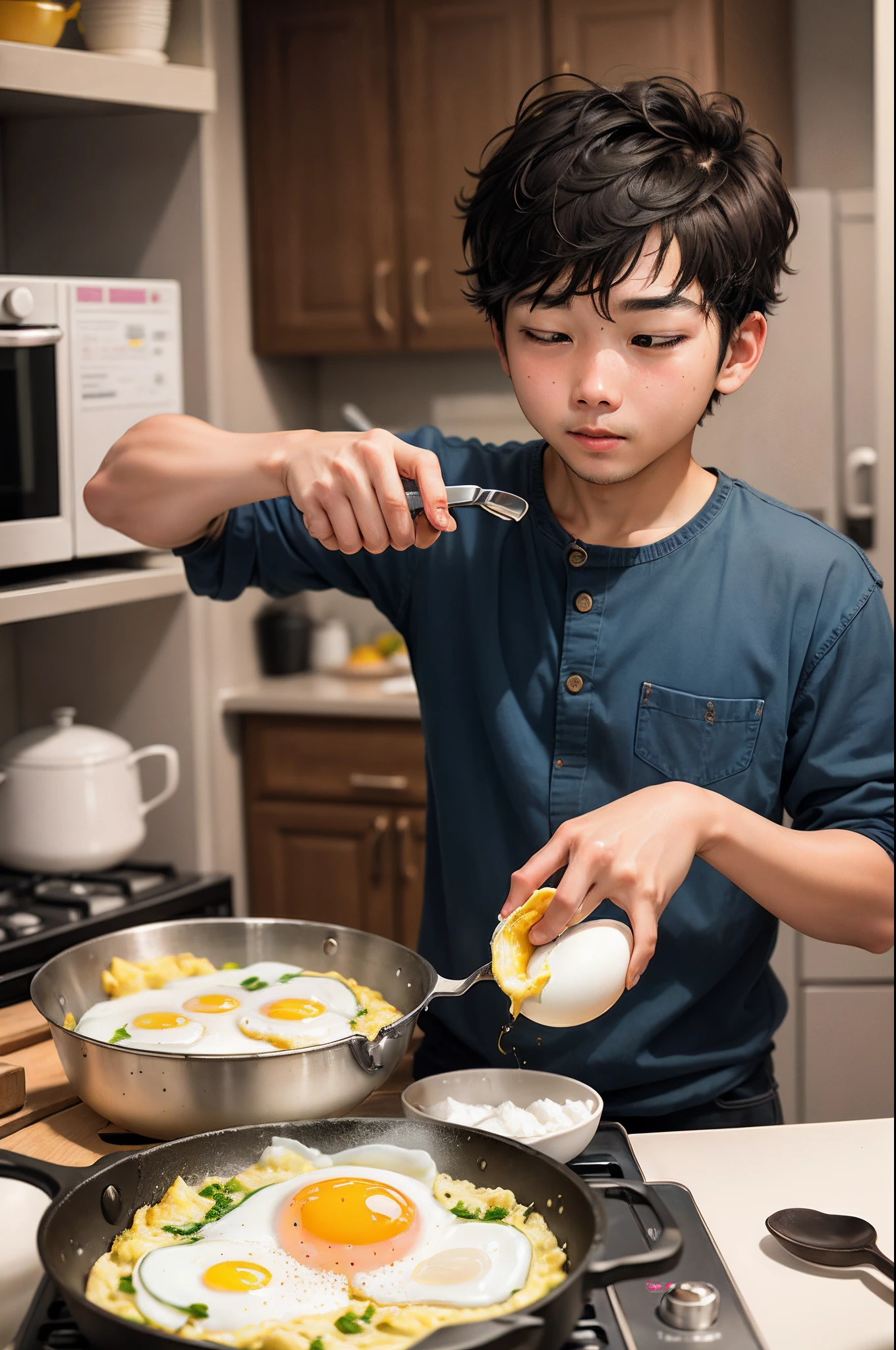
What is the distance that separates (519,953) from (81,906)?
3.34 ft

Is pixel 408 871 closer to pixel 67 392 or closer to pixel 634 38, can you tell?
pixel 67 392

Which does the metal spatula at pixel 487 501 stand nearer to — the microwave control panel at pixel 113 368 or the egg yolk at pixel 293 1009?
the egg yolk at pixel 293 1009

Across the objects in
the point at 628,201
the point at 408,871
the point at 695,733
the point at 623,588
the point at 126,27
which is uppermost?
the point at 126,27

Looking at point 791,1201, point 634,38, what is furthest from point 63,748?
point 634,38

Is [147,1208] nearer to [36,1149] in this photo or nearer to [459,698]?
[36,1149]

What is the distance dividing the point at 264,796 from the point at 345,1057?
6.61 ft

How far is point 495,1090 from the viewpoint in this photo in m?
1.16

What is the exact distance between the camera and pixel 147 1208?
97cm

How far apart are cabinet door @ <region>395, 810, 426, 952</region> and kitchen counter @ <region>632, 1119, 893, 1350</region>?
1758 millimetres

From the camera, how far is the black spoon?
1.00 m

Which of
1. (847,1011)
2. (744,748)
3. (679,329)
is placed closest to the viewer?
(679,329)

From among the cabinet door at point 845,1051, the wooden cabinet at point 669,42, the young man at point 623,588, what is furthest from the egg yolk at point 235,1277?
the wooden cabinet at point 669,42

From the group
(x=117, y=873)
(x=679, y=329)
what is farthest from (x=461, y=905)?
(x=117, y=873)

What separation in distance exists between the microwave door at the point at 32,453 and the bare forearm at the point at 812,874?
1256 millimetres
